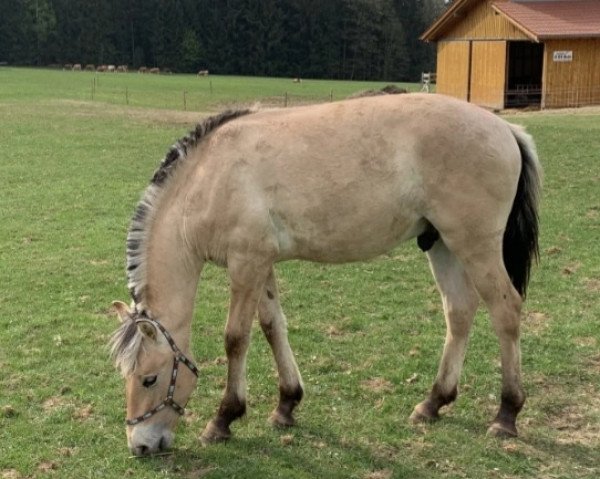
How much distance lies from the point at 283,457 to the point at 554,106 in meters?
27.9

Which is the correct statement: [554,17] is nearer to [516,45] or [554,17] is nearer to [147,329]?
[516,45]

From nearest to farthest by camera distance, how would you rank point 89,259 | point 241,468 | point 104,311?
point 241,468 < point 104,311 < point 89,259

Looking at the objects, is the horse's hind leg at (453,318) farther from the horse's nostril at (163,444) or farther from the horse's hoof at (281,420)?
the horse's nostril at (163,444)

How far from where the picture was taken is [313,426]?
4.68 metres

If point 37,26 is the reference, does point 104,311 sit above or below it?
below

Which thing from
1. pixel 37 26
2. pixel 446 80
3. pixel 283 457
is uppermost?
pixel 37 26

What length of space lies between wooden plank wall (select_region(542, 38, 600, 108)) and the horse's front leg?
90.1 ft

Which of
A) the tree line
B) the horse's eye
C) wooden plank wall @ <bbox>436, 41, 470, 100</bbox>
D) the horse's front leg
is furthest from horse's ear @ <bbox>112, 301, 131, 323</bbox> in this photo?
the tree line

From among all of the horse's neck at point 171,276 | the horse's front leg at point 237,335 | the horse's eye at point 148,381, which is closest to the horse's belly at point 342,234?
the horse's front leg at point 237,335

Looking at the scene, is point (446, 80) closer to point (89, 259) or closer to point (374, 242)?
point (89, 259)

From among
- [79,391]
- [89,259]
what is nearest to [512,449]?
[79,391]

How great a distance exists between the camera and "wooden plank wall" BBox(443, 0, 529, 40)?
30062 mm

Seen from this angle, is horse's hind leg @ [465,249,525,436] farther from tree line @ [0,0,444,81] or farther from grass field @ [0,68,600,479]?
tree line @ [0,0,444,81]

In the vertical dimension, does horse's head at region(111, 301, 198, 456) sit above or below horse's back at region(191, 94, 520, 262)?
below
